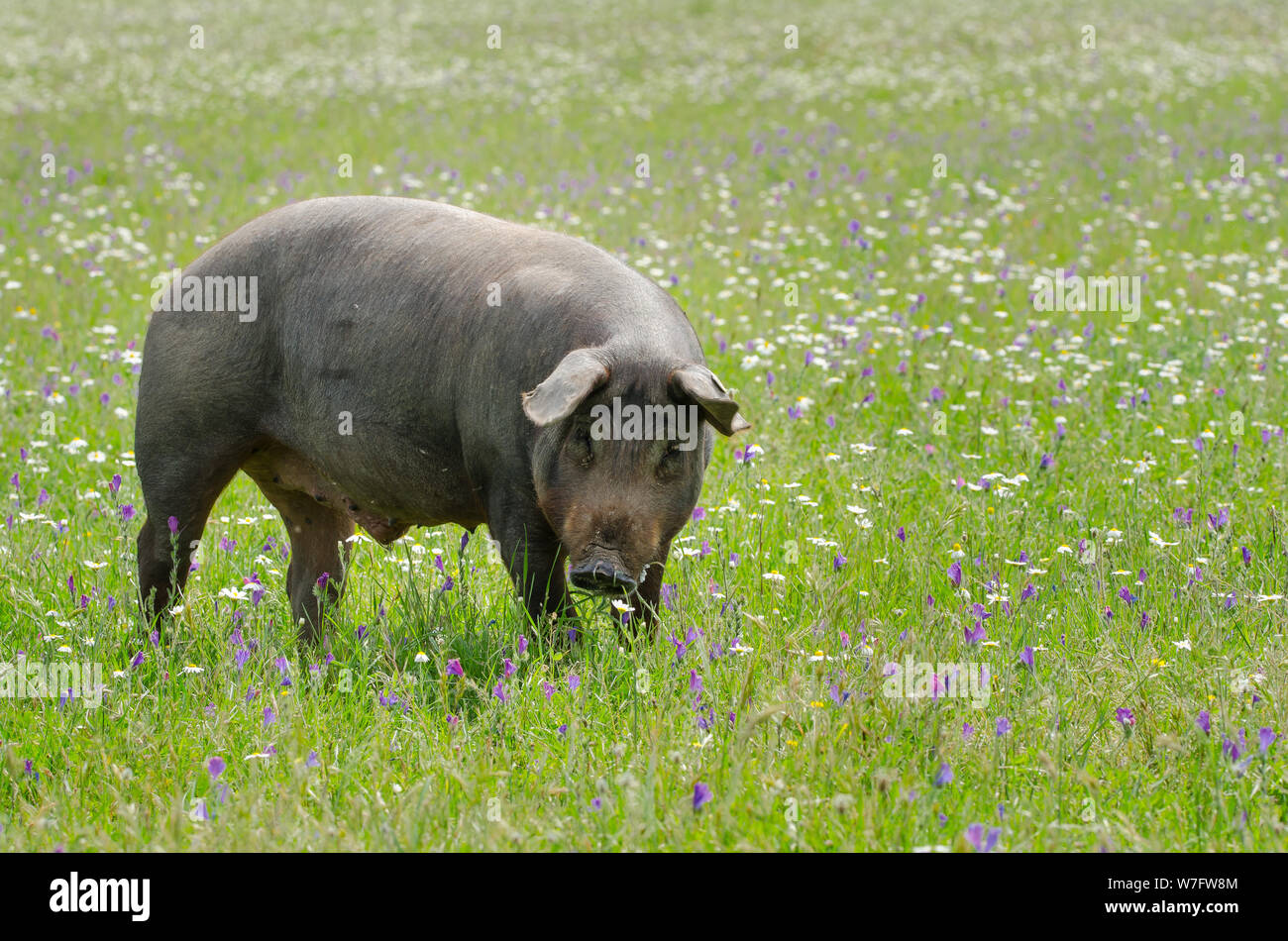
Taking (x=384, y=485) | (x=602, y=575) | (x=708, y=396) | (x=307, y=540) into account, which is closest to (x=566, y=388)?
(x=708, y=396)

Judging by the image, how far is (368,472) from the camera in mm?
4820

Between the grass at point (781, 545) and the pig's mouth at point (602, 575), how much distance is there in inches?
11.8

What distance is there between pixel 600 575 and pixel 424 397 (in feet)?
3.56

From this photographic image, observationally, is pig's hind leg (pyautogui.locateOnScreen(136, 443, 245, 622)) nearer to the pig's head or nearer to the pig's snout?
the pig's head

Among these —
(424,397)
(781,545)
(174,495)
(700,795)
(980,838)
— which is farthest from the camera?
(781,545)

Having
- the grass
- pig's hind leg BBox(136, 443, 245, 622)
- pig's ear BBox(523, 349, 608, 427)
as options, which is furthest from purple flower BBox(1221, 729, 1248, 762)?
pig's hind leg BBox(136, 443, 245, 622)

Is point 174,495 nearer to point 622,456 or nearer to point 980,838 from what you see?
point 622,456

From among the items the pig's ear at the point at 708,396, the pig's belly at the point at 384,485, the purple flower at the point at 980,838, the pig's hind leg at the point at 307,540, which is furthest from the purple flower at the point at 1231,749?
the pig's hind leg at the point at 307,540

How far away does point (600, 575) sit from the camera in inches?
157

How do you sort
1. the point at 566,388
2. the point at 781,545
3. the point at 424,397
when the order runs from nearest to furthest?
the point at 566,388 < the point at 424,397 < the point at 781,545

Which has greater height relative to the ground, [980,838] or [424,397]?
[424,397]

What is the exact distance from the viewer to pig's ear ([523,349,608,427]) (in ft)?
12.6
